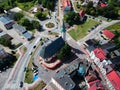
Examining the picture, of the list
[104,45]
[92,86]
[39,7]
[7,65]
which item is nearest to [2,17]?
[39,7]

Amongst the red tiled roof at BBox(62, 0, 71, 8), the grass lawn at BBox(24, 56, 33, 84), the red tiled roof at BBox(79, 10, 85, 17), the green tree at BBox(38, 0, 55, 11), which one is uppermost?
the green tree at BBox(38, 0, 55, 11)

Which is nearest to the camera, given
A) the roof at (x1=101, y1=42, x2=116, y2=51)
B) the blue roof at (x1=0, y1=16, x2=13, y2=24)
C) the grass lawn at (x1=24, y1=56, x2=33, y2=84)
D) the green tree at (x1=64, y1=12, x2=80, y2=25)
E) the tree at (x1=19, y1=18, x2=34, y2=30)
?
the grass lawn at (x1=24, y1=56, x2=33, y2=84)

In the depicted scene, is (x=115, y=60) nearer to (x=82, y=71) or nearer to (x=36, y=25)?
(x=82, y=71)

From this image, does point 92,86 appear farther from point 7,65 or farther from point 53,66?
point 7,65

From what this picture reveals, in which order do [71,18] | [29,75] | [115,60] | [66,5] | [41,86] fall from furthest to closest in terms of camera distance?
[66,5], [71,18], [115,60], [29,75], [41,86]

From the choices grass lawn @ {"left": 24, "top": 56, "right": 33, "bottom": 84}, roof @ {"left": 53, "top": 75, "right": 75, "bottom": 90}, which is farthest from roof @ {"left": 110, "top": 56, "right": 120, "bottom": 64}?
grass lawn @ {"left": 24, "top": 56, "right": 33, "bottom": 84}

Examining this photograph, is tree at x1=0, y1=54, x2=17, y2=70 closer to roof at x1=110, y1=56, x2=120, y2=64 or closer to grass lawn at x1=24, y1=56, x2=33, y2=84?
grass lawn at x1=24, y1=56, x2=33, y2=84

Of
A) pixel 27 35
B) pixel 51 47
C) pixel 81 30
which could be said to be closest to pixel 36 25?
pixel 27 35
